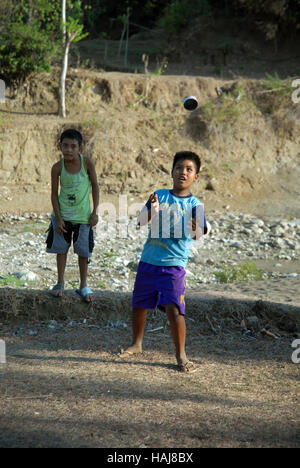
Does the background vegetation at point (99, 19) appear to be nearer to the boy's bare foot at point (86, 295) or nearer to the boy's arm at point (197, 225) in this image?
the boy's bare foot at point (86, 295)

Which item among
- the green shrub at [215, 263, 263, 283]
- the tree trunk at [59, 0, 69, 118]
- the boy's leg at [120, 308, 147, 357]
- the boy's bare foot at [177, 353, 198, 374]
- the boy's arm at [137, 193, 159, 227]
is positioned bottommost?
the green shrub at [215, 263, 263, 283]

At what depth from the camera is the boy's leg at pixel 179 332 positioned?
371 cm

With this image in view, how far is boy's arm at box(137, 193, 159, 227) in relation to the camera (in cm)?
359

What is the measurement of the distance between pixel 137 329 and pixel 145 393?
29.0 inches

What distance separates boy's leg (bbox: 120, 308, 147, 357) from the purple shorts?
98mm

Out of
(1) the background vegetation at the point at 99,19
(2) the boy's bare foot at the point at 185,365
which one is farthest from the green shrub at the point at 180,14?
(2) the boy's bare foot at the point at 185,365

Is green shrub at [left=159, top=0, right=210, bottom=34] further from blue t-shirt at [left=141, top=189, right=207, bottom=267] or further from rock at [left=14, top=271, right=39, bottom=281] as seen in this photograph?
blue t-shirt at [left=141, top=189, right=207, bottom=267]

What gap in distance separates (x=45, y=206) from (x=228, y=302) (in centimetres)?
614

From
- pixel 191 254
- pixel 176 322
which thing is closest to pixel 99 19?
pixel 191 254

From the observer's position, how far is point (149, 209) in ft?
12.0

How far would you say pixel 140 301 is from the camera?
3775 millimetres

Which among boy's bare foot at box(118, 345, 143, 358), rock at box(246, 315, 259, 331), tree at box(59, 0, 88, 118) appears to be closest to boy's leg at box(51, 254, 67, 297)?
boy's bare foot at box(118, 345, 143, 358)

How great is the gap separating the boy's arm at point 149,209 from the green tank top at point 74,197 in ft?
3.31
